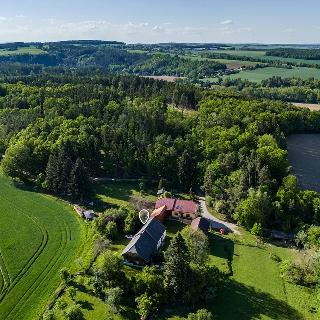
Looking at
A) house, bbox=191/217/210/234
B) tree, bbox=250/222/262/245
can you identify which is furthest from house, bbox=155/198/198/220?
tree, bbox=250/222/262/245

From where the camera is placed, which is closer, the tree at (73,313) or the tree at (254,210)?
the tree at (73,313)

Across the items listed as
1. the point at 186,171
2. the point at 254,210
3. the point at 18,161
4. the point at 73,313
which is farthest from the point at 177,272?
the point at 18,161

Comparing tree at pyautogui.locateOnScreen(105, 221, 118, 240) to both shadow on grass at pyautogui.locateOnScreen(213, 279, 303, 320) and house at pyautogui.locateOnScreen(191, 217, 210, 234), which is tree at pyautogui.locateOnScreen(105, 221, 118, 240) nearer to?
house at pyautogui.locateOnScreen(191, 217, 210, 234)

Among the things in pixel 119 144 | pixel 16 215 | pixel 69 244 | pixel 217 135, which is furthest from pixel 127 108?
pixel 69 244

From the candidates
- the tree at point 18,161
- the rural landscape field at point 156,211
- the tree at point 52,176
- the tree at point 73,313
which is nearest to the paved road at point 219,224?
the rural landscape field at point 156,211

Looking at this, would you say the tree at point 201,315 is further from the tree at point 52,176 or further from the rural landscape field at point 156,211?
the tree at point 52,176

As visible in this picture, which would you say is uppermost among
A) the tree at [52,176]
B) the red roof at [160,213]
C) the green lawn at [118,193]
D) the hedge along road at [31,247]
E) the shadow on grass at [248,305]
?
the tree at [52,176]
